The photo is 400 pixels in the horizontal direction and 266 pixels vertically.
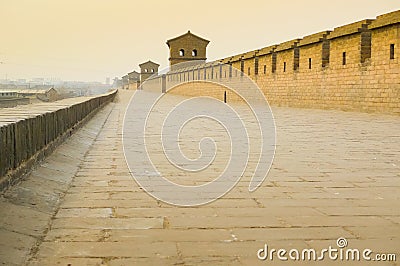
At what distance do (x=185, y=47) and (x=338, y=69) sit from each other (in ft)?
184

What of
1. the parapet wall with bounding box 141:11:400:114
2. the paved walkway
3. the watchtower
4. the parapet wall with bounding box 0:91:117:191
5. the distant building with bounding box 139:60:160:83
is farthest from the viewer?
the distant building with bounding box 139:60:160:83

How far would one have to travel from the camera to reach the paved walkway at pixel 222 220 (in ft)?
8.34

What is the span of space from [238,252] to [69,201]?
A: 1.59m

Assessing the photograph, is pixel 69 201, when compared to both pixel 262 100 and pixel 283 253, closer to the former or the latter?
pixel 283 253

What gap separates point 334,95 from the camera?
61.5 feet

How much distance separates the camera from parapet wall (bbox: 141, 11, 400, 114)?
15.3 metres

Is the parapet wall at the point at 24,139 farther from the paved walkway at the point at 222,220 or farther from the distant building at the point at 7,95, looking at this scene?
the distant building at the point at 7,95

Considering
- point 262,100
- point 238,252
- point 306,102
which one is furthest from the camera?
point 262,100

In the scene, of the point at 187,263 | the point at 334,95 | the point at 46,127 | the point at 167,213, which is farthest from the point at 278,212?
the point at 334,95

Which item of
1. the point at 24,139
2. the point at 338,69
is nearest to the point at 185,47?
the point at 338,69

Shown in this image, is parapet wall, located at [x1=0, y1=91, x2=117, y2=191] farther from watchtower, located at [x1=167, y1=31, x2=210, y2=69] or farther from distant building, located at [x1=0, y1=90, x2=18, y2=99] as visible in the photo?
watchtower, located at [x1=167, y1=31, x2=210, y2=69]

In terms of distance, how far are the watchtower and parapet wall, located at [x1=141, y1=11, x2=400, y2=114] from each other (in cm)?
4587

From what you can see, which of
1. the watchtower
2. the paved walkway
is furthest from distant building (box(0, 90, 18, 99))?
the watchtower

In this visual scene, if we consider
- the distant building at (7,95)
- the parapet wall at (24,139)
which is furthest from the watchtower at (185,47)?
the parapet wall at (24,139)
